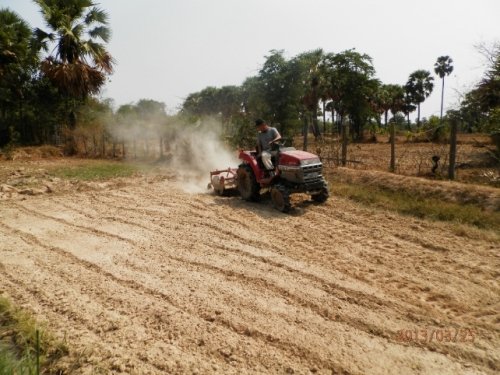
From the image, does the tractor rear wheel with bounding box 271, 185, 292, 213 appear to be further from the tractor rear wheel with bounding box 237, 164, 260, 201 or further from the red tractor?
the tractor rear wheel with bounding box 237, 164, 260, 201

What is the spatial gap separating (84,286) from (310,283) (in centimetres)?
265

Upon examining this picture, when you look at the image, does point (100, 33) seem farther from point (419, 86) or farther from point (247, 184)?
point (419, 86)

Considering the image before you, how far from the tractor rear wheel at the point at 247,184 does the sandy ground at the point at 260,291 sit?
1.14m

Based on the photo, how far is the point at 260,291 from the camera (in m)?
4.45

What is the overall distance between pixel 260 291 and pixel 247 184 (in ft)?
15.1

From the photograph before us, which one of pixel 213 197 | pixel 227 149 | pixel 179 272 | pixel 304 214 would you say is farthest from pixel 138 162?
pixel 179 272

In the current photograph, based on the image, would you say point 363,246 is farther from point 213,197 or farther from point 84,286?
point 213,197

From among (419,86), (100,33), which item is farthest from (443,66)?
(100,33)

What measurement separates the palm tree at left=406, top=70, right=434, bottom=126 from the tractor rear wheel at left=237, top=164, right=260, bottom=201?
40.5 meters

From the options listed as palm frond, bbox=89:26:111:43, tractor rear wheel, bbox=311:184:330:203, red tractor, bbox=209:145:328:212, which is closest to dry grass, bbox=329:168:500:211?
tractor rear wheel, bbox=311:184:330:203

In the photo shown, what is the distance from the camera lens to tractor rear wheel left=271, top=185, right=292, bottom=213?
7754 millimetres

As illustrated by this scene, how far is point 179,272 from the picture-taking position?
5027 millimetres

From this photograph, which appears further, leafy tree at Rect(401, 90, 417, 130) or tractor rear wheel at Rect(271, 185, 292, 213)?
leafy tree at Rect(401, 90, 417, 130)

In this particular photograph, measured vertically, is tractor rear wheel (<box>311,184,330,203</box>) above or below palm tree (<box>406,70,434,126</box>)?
below
